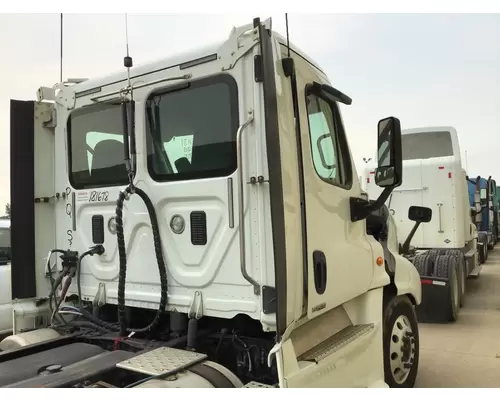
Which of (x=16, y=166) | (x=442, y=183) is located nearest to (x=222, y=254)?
(x=16, y=166)

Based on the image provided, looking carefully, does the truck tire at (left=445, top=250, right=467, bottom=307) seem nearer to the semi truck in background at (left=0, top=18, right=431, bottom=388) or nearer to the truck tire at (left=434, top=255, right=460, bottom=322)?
the truck tire at (left=434, top=255, right=460, bottom=322)

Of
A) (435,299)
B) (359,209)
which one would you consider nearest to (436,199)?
(435,299)

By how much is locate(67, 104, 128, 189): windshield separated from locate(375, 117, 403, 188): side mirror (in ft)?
5.79

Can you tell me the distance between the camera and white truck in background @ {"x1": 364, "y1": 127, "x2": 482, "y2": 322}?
25.3 ft

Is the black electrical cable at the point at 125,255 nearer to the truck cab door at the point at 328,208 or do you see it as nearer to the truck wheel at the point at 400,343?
the truck cab door at the point at 328,208

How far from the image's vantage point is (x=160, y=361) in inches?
105

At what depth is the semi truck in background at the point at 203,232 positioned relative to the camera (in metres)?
2.67

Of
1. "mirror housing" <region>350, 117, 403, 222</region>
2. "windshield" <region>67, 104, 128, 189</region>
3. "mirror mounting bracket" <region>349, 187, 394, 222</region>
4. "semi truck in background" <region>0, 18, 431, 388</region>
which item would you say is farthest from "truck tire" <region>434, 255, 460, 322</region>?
"windshield" <region>67, 104, 128, 189</region>

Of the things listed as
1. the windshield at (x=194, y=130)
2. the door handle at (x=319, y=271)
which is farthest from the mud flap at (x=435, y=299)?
the windshield at (x=194, y=130)

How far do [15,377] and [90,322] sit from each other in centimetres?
91

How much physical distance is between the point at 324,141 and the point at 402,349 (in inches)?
76.8

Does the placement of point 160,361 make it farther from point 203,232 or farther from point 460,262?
point 460,262

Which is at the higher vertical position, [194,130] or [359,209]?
[194,130]

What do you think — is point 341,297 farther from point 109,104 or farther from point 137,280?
point 109,104
